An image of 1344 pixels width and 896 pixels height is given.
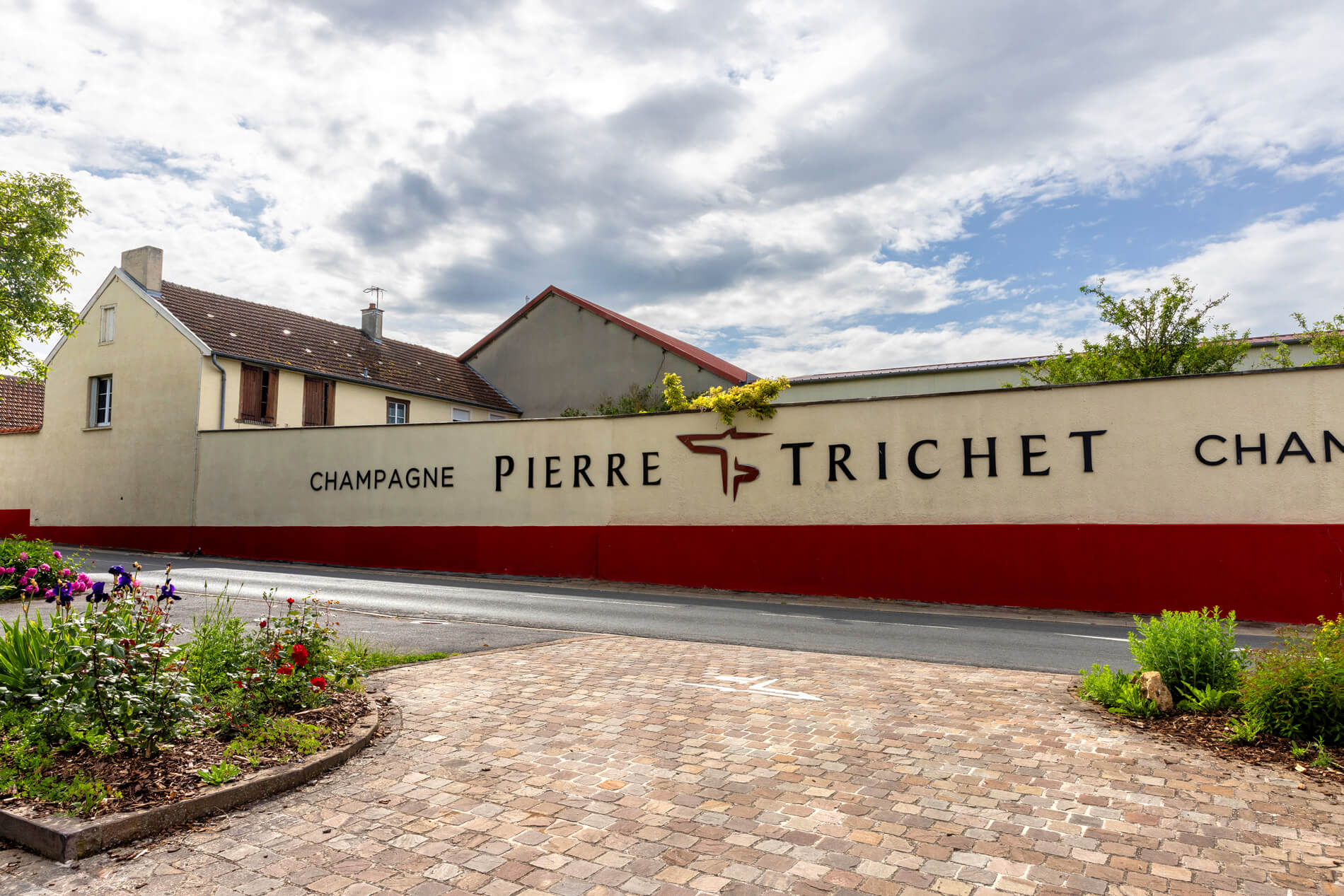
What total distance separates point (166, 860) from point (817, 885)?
2.77m

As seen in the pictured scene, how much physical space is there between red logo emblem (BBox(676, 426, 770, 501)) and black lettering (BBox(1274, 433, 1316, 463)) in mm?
9019

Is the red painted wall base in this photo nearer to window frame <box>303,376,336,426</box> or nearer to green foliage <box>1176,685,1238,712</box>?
window frame <box>303,376,336,426</box>

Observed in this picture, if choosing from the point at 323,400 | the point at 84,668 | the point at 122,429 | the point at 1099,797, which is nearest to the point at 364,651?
the point at 84,668

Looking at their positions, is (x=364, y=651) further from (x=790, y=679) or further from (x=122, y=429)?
(x=122, y=429)

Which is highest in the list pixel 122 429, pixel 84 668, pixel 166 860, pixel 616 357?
pixel 616 357

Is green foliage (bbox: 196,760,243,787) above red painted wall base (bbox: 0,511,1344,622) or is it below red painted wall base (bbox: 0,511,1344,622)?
below

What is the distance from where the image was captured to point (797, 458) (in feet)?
56.0

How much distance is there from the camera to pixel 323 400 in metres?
26.8

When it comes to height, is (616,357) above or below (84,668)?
above

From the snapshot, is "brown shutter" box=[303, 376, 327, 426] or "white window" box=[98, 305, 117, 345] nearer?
"brown shutter" box=[303, 376, 327, 426]

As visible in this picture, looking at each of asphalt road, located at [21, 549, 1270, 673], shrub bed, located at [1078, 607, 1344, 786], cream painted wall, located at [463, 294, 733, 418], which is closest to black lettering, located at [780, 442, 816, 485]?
asphalt road, located at [21, 549, 1270, 673]

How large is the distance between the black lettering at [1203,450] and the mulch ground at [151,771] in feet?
47.4

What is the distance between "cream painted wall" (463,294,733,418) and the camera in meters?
29.2

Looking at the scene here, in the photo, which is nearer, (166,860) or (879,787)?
(166,860)
